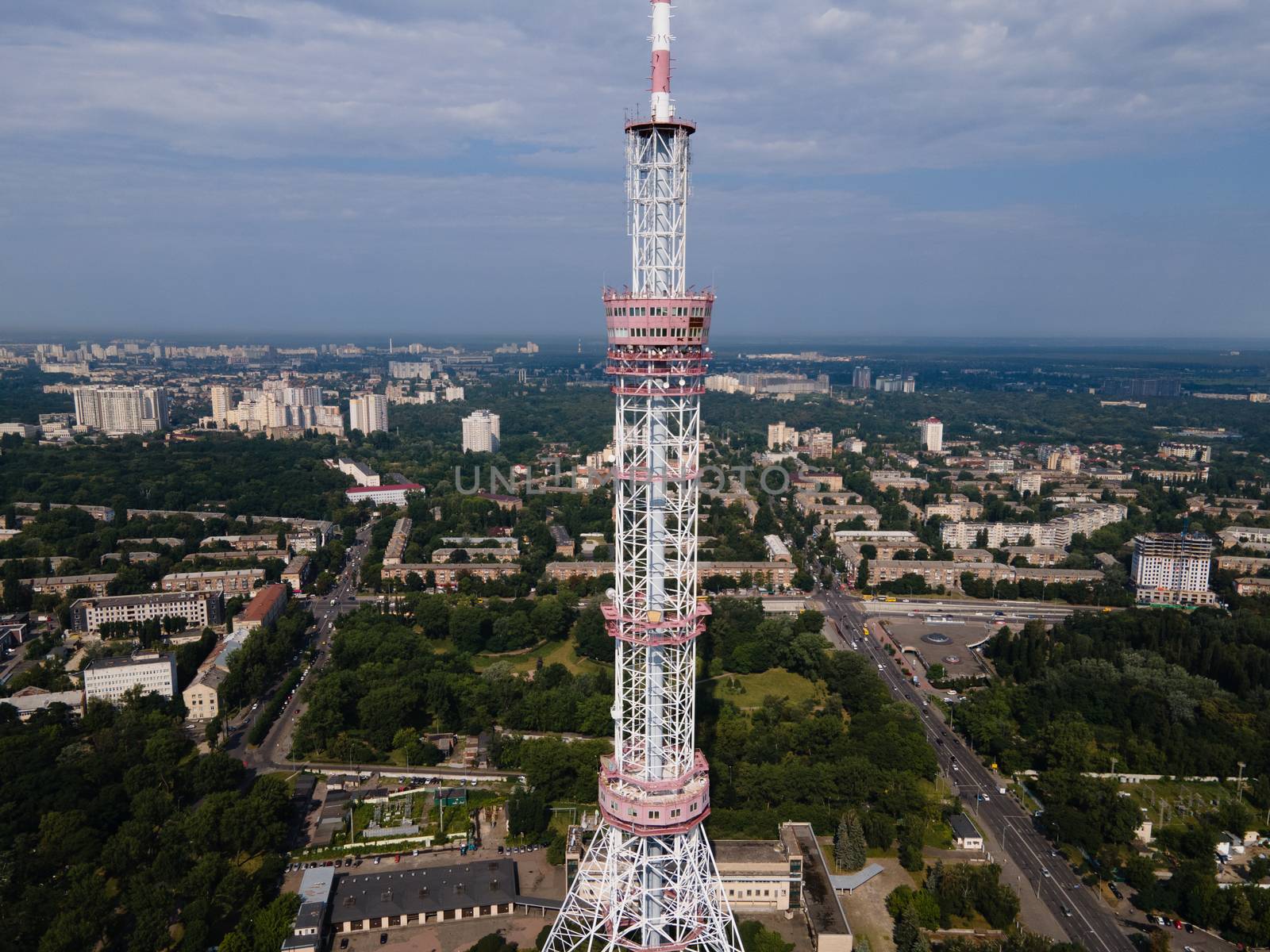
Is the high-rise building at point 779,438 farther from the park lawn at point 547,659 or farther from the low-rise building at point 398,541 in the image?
the park lawn at point 547,659

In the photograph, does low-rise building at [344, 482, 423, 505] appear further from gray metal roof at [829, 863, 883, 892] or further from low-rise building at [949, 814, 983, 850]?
gray metal roof at [829, 863, 883, 892]

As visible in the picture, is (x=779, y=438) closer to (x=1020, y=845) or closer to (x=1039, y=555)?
(x=1039, y=555)

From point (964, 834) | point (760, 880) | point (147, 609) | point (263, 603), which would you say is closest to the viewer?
point (760, 880)

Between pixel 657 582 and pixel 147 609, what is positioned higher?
pixel 657 582

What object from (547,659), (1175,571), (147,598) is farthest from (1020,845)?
(147,598)

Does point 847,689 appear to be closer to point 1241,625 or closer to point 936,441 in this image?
point 1241,625
